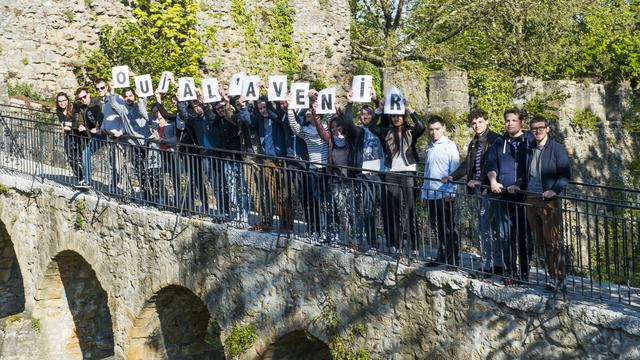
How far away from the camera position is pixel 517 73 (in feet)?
73.0

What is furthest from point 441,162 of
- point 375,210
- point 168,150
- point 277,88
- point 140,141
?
point 140,141

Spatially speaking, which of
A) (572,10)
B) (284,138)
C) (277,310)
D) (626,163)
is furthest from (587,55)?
(277,310)

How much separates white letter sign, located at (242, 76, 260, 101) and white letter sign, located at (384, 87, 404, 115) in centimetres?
236

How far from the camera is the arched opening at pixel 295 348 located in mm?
10016

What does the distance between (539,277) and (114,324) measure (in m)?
6.43

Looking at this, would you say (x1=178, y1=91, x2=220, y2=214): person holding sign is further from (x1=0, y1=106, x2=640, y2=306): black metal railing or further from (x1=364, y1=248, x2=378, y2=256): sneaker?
(x1=364, y1=248, x2=378, y2=256): sneaker

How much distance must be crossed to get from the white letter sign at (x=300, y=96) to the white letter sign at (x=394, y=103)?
1483 millimetres

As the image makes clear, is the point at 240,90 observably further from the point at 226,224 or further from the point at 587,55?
the point at 587,55

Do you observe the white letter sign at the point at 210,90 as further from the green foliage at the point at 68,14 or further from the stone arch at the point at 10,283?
the green foliage at the point at 68,14

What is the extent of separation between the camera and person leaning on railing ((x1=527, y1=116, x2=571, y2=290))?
756cm

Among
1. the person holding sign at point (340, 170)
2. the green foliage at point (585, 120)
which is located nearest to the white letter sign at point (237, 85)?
the person holding sign at point (340, 170)

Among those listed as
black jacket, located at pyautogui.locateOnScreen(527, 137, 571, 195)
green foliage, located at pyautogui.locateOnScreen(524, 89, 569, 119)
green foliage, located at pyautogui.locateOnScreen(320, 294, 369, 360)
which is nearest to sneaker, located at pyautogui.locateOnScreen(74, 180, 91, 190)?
green foliage, located at pyautogui.locateOnScreen(320, 294, 369, 360)

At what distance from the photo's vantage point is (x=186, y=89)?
11414 mm

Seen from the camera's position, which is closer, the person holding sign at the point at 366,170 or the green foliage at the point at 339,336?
the green foliage at the point at 339,336
